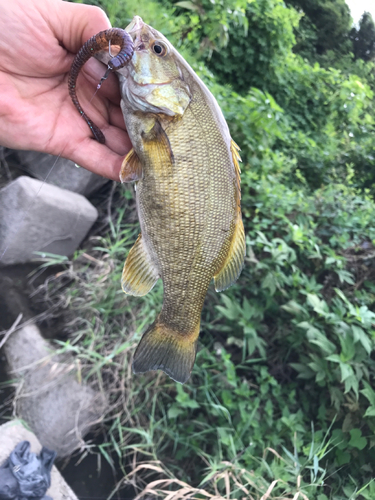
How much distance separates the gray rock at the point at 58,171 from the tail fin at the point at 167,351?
1.98 meters

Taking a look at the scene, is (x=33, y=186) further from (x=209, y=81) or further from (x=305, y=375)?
(x=305, y=375)

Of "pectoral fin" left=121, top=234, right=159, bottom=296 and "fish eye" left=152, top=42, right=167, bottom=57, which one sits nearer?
"fish eye" left=152, top=42, right=167, bottom=57

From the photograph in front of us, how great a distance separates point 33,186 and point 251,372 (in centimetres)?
210

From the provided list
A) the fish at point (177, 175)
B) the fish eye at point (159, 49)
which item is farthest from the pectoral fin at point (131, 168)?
the fish eye at point (159, 49)

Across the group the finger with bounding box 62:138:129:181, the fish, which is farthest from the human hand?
the fish

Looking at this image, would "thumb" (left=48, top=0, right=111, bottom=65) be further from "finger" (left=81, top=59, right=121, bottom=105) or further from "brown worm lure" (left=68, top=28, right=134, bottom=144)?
"brown worm lure" (left=68, top=28, right=134, bottom=144)

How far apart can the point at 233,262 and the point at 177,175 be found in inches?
14.9

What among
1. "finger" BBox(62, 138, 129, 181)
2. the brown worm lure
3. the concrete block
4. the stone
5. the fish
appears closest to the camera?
the brown worm lure

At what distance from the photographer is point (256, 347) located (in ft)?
8.25

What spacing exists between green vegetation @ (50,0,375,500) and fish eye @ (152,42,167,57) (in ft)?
4.68

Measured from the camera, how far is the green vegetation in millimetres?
1890

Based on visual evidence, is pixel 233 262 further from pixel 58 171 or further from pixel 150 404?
pixel 58 171

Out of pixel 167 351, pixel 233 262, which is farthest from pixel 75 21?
pixel 167 351

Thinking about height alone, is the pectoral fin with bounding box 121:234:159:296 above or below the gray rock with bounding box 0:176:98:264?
above
